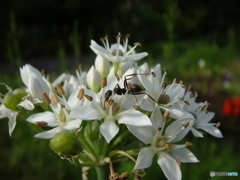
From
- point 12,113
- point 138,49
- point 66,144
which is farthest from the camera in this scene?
point 138,49

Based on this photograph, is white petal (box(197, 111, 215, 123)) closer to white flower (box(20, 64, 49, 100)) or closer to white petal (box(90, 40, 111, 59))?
white petal (box(90, 40, 111, 59))

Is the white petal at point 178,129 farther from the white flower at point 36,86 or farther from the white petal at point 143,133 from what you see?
the white flower at point 36,86

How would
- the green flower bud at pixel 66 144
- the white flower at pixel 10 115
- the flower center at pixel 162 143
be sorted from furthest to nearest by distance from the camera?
the white flower at pixel 10 115, the flower center at pixel 162 143, the green flower bud at pixel 66 144

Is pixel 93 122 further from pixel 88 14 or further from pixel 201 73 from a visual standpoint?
pixel 88 14

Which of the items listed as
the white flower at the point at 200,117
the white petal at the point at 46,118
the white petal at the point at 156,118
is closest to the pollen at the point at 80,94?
the white petal at the point at 46,118

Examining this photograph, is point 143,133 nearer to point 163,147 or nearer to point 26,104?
point 163,147

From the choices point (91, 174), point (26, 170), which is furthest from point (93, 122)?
point (26, 170)

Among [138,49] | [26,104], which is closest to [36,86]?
[26,104]
